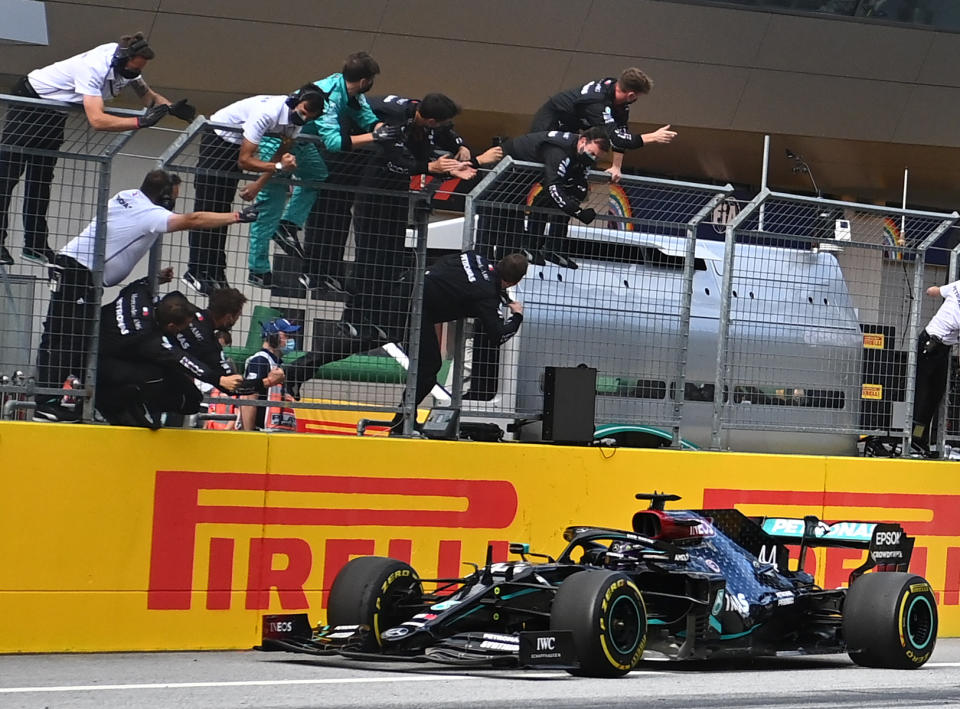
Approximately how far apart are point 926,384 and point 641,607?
4.96 m

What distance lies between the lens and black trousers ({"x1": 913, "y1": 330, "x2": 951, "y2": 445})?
1186cm

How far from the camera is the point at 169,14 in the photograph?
2123cm

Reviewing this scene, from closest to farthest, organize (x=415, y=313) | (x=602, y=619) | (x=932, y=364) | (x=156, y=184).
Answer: (x=602, y=619) → (x=156, y=184) → (x=415, y=313) → (x=932, y=364)

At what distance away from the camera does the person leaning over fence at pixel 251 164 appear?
30.0ft

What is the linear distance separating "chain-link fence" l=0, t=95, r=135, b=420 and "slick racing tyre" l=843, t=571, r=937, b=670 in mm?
4637

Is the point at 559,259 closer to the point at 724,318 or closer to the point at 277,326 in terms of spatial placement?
the point at 724,318

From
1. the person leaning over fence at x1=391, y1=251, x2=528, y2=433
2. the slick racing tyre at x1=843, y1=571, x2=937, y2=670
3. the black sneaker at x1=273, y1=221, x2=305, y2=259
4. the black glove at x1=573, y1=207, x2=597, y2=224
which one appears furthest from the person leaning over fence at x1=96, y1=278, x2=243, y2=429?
the slick racing tyre at x1=843, y1=571, x2=937, y2=670

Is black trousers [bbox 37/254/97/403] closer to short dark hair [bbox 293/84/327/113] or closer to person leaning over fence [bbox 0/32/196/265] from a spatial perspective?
person leaning over fence [bbox 0/32/196/265]

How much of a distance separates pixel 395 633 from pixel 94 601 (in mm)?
1945

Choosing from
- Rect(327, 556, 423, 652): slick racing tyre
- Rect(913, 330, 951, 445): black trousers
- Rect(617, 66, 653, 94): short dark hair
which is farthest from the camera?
Rect(913, 330, 951, 445): black trousers

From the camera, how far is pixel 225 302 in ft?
29.6

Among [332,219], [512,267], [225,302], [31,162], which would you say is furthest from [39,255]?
[512,267]

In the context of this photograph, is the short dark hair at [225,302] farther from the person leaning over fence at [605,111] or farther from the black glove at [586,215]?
the person leaning over fence at [605,111]

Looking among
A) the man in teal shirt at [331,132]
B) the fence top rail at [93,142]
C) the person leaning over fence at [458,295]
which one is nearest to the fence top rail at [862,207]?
the person leaning over fence at [458,295]
